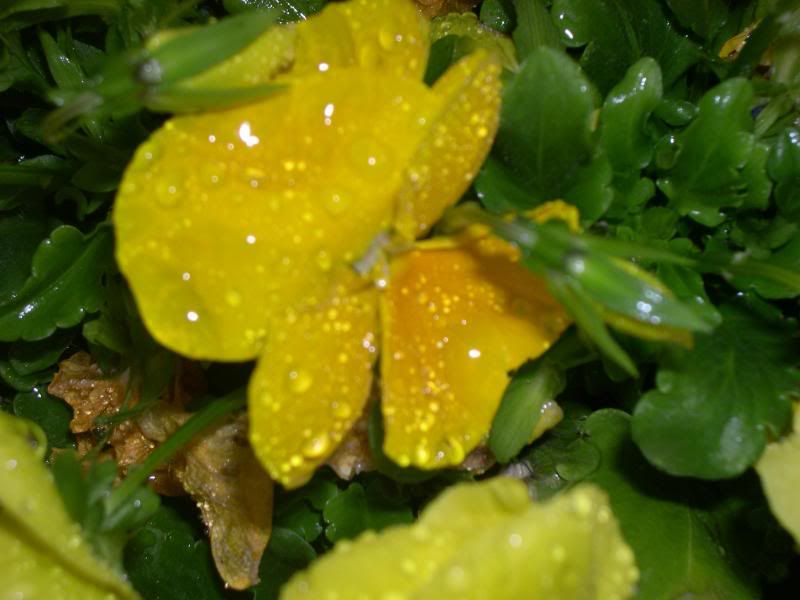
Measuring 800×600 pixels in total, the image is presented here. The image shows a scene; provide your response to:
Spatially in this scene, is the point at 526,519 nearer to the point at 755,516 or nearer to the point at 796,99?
the point at 755,516

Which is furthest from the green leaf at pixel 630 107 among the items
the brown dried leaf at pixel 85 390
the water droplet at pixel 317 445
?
the brown dried leaf at pixel 85 390

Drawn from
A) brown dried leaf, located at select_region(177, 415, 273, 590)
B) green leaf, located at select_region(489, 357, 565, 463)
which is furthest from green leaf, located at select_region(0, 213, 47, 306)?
green leaf, located at select_region(489, 357, 565, 463)

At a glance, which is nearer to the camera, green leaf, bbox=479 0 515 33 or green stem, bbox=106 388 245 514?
green stem, bbox=106 388 245 514

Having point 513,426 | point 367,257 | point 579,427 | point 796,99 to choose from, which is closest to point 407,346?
point 367,257

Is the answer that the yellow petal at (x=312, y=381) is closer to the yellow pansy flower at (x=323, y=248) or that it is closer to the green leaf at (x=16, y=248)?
the yellow pansy flower at (x=323, y=248)

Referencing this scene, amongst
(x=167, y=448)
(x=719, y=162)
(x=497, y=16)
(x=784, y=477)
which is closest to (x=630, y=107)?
(x=719, y=162)

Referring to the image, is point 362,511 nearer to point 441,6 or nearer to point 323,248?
point 323,248

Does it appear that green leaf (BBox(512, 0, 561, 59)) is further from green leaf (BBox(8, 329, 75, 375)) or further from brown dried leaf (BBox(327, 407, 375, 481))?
green leaf (BBox(8, 329, 75, 375))
